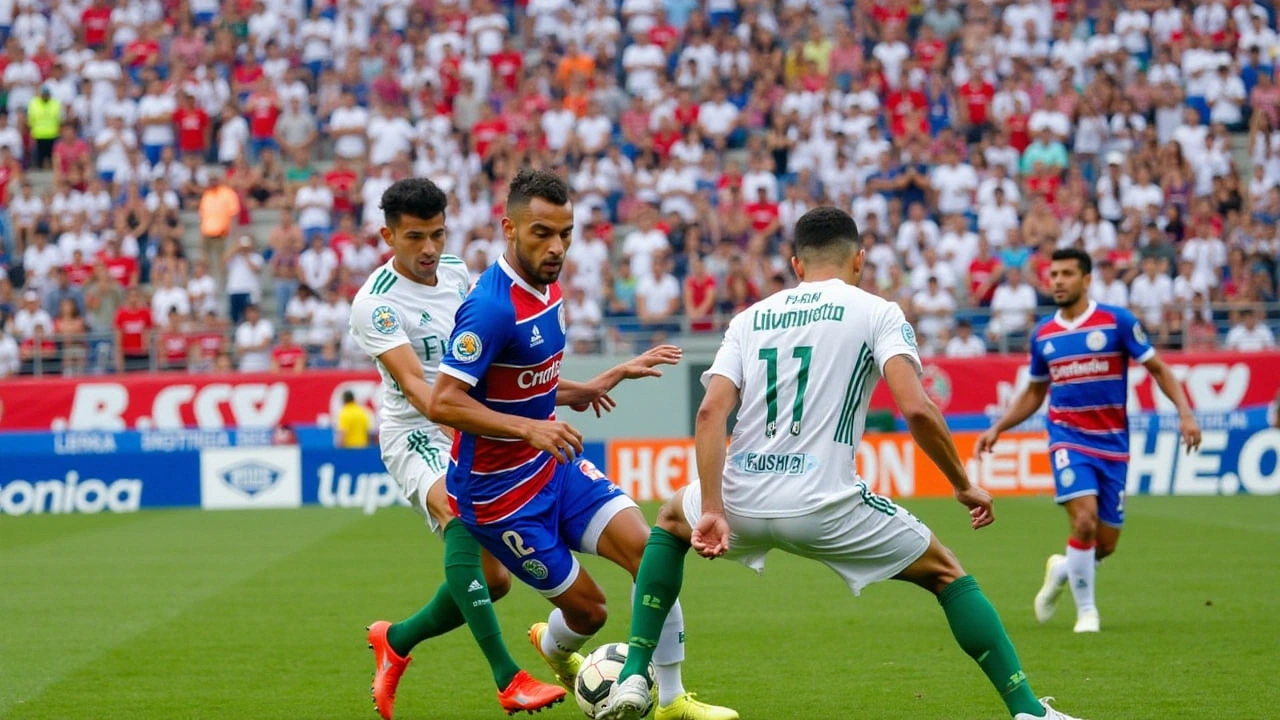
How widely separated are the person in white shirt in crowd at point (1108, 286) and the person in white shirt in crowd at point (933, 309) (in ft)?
7.13

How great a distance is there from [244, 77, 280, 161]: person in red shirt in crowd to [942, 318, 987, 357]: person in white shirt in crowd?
12870 millimetres

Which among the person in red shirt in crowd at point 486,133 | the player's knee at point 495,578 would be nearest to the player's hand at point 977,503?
the player's knee at point 495,578

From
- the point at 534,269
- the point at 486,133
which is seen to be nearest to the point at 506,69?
the point at 486,133

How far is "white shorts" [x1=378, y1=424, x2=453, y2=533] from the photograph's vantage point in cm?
842

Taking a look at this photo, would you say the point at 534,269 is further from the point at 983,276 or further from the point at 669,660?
the point at 983,276

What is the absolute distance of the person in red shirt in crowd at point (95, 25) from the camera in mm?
31891

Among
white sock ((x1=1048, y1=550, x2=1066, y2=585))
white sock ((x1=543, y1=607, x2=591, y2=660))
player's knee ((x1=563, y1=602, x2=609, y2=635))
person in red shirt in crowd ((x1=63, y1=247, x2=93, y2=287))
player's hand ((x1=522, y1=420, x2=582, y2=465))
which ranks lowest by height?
person in red shirt in crowd ((x1=63, y1=247, x2=93, y2=287))

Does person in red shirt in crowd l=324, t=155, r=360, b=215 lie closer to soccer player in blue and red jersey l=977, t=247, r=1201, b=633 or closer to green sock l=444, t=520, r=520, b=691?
soccer player in blue and red jersey l=977, t=247, r=1201, b=633

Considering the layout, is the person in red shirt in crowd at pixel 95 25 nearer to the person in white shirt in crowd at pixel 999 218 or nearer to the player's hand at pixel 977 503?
the person in white shirt in crowd at pixel 999 218

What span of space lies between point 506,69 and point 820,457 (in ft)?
78.3

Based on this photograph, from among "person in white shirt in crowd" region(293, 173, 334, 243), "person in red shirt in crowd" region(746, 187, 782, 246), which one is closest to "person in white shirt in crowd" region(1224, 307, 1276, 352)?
"person in red shirt in crowd" region(746, 187, 782, 246)

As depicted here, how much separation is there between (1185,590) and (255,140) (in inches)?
832

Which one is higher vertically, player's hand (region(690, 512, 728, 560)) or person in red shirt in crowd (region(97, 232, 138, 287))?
player's hand (region(690, 512, 728, 560))

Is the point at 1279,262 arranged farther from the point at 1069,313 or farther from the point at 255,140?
the point at 255,140
